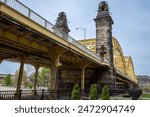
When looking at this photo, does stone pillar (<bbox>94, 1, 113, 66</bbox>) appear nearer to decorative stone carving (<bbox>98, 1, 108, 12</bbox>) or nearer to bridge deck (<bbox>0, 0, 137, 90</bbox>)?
decorative stone carving (<bbox>98, 1, 108, 12</bbox>)

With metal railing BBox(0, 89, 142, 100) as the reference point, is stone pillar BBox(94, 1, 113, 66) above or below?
above

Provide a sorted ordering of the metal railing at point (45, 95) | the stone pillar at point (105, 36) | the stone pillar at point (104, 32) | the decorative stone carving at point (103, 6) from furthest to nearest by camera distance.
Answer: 1. the decorative stone carving at point (103, 6)
2. the stone pillar at point (104, 32)
3. the stone pillar at point (105, 36)
4. the metal railing at point (45, 95)

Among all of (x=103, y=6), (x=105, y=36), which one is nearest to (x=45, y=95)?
(x=105, y=36)

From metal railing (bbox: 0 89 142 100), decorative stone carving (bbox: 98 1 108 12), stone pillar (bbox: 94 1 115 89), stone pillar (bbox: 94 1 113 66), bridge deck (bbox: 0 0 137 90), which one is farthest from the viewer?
decorative stone carving (bbox: 98 1 108 12)

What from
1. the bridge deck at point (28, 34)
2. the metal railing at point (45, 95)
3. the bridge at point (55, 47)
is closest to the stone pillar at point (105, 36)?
the bridge at point (55, 47)

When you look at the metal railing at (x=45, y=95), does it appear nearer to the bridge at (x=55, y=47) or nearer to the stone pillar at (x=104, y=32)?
the bridge at (x=55, y=47)

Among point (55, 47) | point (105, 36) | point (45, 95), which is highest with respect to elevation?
point (105, 36)

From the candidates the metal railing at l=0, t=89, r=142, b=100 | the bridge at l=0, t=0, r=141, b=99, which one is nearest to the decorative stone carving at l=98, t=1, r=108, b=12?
the bridge at l=0, t=0, r=141, b=99

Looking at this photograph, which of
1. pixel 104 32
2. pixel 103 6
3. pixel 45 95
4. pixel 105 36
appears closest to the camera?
pixel 45 95

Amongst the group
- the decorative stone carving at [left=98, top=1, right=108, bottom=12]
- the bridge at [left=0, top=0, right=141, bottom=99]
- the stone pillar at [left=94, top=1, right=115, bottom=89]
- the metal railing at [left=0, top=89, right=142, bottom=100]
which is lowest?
the metal railing at [left=0, top=89, right=142, bottom=100]

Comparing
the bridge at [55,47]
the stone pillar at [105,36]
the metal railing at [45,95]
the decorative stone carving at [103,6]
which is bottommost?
the metal railing at [45,95]

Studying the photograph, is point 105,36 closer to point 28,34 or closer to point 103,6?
point 103,6

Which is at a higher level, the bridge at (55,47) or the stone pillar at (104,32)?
the stone pillar at (104,32)

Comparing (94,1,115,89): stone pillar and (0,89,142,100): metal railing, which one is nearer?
(0,89,142,100): metal railing
